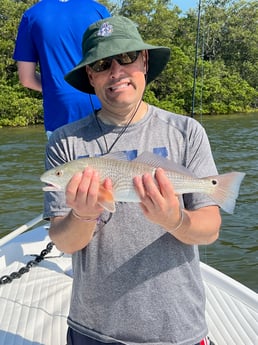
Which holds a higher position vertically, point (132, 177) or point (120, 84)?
point (120, 84)

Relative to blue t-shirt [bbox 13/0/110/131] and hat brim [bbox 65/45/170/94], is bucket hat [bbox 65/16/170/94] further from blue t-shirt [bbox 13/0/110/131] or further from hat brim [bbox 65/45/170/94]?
blue t-shirt [bbox 13/0/110/131]

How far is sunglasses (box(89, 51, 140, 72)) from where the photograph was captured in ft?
5.94

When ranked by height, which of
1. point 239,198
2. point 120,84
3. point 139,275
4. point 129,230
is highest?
point 120,84

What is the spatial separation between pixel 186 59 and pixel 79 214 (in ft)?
112

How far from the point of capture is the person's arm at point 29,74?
11.6 ft

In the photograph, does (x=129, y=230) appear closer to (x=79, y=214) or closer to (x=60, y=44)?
(x=79, y=214)

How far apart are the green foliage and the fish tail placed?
81.8ft

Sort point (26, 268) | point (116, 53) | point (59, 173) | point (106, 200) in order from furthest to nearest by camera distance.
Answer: point (26, 268) → point (116, 53) → point (59, 173) → point (106, 200)

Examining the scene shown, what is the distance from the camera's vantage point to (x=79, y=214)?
1589 mm

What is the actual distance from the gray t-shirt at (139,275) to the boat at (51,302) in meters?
1.05

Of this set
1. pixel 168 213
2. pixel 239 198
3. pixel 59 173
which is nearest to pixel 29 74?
pixel 59 173

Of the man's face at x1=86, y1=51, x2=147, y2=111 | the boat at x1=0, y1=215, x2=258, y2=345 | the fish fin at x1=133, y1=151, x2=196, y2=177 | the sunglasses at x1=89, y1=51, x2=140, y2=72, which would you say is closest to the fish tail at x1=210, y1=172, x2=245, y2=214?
the fish fin at x1=133, y1=151, x2=196, y2=177

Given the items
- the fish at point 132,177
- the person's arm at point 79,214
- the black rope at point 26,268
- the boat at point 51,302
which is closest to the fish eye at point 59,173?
the fish at point 132,177

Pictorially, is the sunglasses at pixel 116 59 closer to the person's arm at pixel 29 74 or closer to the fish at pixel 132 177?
the fish at pixel 132 177
